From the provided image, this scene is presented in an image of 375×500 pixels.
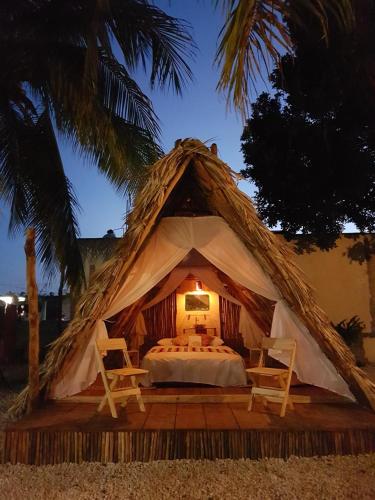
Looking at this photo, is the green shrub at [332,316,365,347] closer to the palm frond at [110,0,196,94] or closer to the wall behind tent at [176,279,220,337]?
the wall behind tent at [176,279,220,337]

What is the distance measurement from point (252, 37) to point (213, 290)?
6.07 m

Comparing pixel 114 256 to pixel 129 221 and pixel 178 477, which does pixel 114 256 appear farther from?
pixel 178 477

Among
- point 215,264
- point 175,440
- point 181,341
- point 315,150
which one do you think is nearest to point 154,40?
point 215,264

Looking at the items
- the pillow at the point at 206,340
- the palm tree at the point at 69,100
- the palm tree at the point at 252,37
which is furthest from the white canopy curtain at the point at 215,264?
the palm tree at the point at 252,37

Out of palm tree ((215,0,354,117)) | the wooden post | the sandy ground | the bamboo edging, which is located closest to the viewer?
palm tree ((215,0,354,117))

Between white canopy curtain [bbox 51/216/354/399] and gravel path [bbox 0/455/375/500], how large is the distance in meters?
1.11

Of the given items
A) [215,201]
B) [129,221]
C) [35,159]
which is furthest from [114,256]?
[35,159]

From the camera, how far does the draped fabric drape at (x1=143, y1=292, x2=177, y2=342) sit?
27.1 ft

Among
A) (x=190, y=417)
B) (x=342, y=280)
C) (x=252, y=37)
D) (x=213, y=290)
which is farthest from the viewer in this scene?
(x=342, y=280)

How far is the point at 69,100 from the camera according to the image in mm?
4645

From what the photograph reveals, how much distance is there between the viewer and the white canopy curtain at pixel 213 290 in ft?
24.2

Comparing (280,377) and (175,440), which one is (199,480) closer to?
(175,440)

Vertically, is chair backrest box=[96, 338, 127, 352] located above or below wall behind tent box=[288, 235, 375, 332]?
below

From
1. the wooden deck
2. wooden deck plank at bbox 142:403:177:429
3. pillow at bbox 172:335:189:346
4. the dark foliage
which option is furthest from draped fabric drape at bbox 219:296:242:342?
the wooden deck
